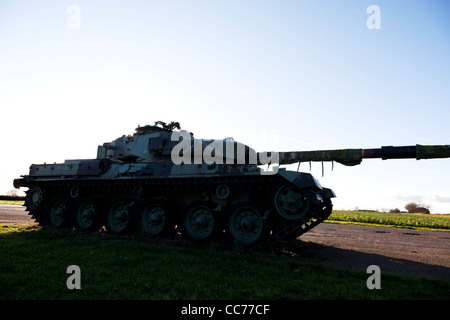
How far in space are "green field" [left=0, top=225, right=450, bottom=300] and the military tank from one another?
136 cm

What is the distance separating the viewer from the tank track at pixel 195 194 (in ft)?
31.9

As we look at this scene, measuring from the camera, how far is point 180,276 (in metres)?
6.55

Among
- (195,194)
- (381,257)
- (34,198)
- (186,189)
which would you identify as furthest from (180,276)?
(34,198)

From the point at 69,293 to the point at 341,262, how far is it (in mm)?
6835

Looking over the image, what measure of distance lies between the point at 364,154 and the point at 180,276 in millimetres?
7158

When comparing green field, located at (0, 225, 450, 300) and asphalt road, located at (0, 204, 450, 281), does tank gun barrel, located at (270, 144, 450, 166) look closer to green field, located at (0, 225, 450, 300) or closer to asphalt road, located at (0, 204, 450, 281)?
asphalt road, located at (0, 204, 450, 281)

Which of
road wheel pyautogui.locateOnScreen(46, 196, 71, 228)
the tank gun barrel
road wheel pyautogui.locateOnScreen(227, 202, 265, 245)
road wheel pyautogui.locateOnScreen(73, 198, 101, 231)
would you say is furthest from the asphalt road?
road wheel pyautogui.locateOnScreen(46, 196, 71, 228)

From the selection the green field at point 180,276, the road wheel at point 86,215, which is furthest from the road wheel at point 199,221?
the road wheel at point 86,215

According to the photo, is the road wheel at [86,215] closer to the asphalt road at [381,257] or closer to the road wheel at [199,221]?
the road wheel at [199,221]

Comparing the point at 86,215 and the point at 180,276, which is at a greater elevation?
the point at 86,215

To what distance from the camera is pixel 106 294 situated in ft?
17.8

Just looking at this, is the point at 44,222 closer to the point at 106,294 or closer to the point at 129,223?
the point at 129,223

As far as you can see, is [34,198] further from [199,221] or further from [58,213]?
[199,221]
